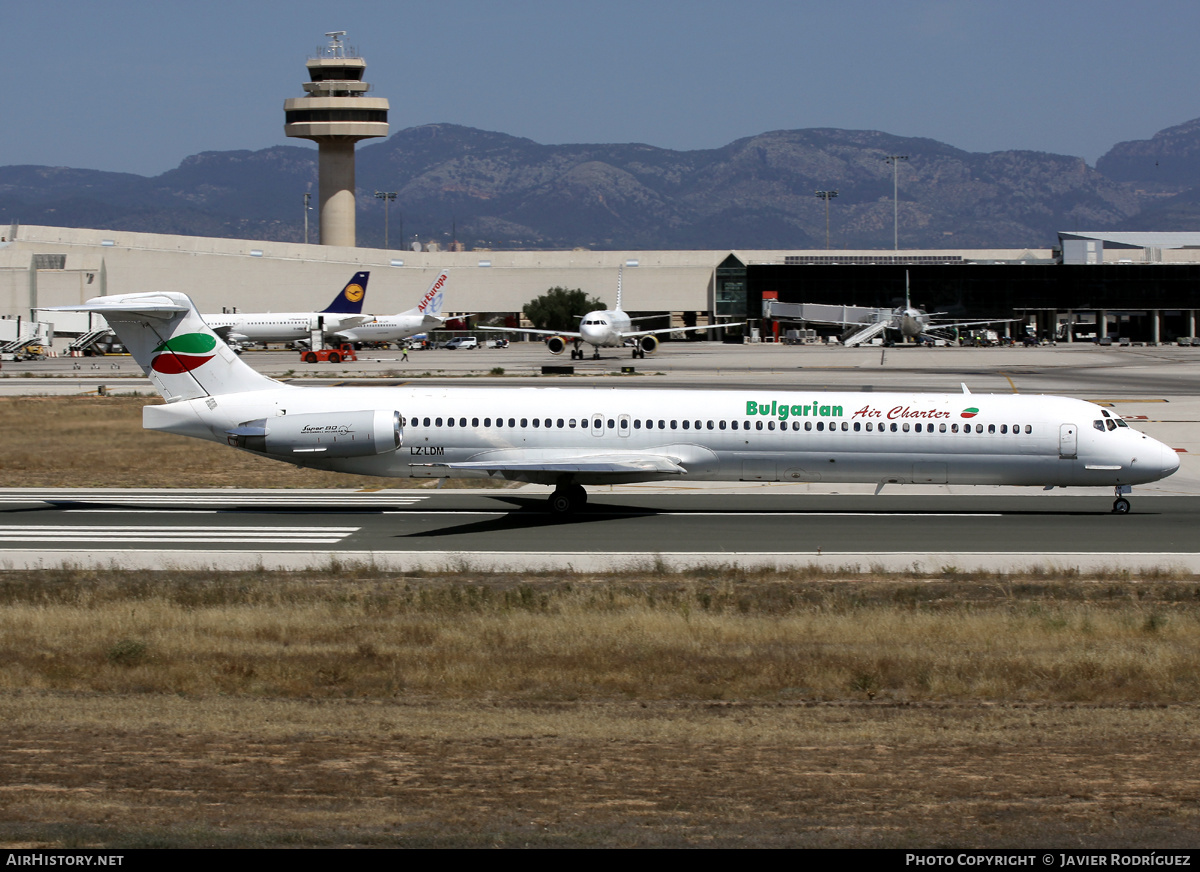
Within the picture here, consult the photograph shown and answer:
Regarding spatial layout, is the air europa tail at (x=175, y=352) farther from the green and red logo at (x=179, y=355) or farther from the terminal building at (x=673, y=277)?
the terminal building at (x=673, y=277)

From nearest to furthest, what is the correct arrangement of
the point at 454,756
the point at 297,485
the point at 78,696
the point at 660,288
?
1. the point at 454,756
2. the point at 78,696
3. the point at 297,485
4. the point at 660,288

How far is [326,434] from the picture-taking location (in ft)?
95.1

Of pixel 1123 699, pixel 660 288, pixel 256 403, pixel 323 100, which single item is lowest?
pixel 1123 699

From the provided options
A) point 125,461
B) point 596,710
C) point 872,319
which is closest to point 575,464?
point 596,710

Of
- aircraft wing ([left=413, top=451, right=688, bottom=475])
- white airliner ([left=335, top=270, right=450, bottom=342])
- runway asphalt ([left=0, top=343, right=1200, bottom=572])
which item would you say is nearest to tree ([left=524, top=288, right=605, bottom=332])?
white airliner ([left=335, top=270, right=450, bottom=342])

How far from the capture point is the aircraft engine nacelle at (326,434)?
28938 mm

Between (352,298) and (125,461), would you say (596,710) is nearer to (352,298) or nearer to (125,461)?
(125,461)

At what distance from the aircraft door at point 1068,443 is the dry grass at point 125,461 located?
15859 mm

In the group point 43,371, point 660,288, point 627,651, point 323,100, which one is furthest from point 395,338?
point 627,651

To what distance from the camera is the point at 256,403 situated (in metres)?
29.7

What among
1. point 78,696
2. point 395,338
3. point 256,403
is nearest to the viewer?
point 78,696

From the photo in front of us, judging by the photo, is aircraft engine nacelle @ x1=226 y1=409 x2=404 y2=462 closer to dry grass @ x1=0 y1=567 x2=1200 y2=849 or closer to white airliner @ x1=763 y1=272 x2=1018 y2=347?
dry grass @ x1=0 y1=567 x2=1200 y2=849
